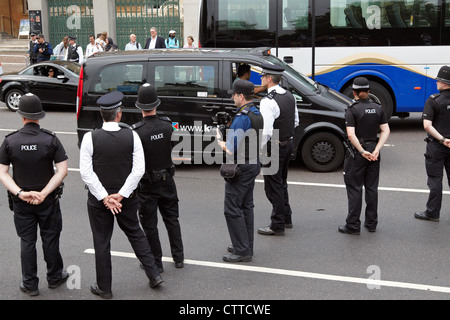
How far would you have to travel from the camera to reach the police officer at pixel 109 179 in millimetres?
4777

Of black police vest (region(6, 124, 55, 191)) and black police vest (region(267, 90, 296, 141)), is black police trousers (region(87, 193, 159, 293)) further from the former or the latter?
black police vest (region(267, 90, 296, 141))

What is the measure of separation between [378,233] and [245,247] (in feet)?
5.60

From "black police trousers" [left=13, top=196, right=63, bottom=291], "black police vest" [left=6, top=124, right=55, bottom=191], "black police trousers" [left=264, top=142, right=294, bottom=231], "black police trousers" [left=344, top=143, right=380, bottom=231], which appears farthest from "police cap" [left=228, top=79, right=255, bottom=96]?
"black police trousers" [left=13, top=196, right=63, bottom=291]

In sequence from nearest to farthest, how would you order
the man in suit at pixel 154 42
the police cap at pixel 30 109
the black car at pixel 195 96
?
the police cap at pixel 30 109 → the black car at pixel 195 96 → the man in suit at pixel 154 42

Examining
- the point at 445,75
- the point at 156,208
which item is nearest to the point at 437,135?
the point at 445,75

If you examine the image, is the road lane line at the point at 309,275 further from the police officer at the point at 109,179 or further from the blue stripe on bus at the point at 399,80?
the blue stripe on bus at the point at 399,80

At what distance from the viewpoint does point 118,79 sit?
9047 millimetres

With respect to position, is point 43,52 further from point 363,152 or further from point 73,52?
point 363,152

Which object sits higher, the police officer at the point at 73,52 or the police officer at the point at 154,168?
the police officer at the point at 73,52

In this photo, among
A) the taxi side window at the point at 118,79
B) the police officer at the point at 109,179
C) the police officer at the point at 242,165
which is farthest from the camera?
the taxi side window at the point at 118,79

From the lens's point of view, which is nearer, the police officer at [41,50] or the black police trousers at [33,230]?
the black police trousers at [33,230]

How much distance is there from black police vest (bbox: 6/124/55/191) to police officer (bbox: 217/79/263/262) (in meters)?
1.66

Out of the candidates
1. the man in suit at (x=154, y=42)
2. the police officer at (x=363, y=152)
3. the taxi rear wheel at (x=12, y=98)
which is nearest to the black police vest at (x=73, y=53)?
the man in suit at (x=154, y=42)

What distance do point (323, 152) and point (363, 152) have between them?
107 inches
